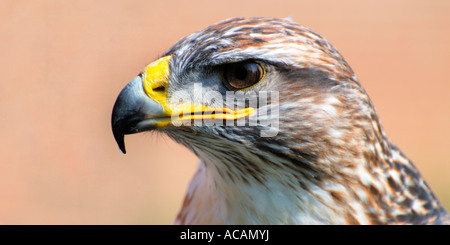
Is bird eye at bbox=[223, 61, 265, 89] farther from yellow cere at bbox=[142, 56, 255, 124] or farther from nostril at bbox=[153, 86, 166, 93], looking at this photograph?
nostril at bbox=[153, 86, 166, 93]

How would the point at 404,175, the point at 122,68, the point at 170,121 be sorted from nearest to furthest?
the point at 170,121 → the point at 404,175 → the point at 122,68

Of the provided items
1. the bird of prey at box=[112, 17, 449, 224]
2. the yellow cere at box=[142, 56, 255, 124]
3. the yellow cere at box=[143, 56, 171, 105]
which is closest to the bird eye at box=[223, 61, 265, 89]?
the bird of prey at box=[112, 17, 449, 224]

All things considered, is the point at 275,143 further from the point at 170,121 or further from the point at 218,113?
the point at 170,121

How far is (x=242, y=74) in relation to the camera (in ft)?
8.77

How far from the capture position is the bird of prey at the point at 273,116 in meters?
2.67

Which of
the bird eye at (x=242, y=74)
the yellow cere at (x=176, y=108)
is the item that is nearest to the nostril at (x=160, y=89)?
the yellow cere at (x=176, y=108)

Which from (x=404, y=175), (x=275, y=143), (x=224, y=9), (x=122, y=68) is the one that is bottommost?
(x=404, y=175)

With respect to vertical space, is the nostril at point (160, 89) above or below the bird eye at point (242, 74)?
below

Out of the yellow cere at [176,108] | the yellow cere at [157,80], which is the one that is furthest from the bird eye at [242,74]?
the yellow cere at [157,80]

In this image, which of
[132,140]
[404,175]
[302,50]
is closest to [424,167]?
[132,140]

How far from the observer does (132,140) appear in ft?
29.3

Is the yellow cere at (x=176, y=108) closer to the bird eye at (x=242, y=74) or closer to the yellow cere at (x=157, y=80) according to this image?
the yellow cere at (x=157, y=80)

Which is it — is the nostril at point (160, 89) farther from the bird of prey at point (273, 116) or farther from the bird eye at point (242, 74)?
the bird eye at point (242, 74)
